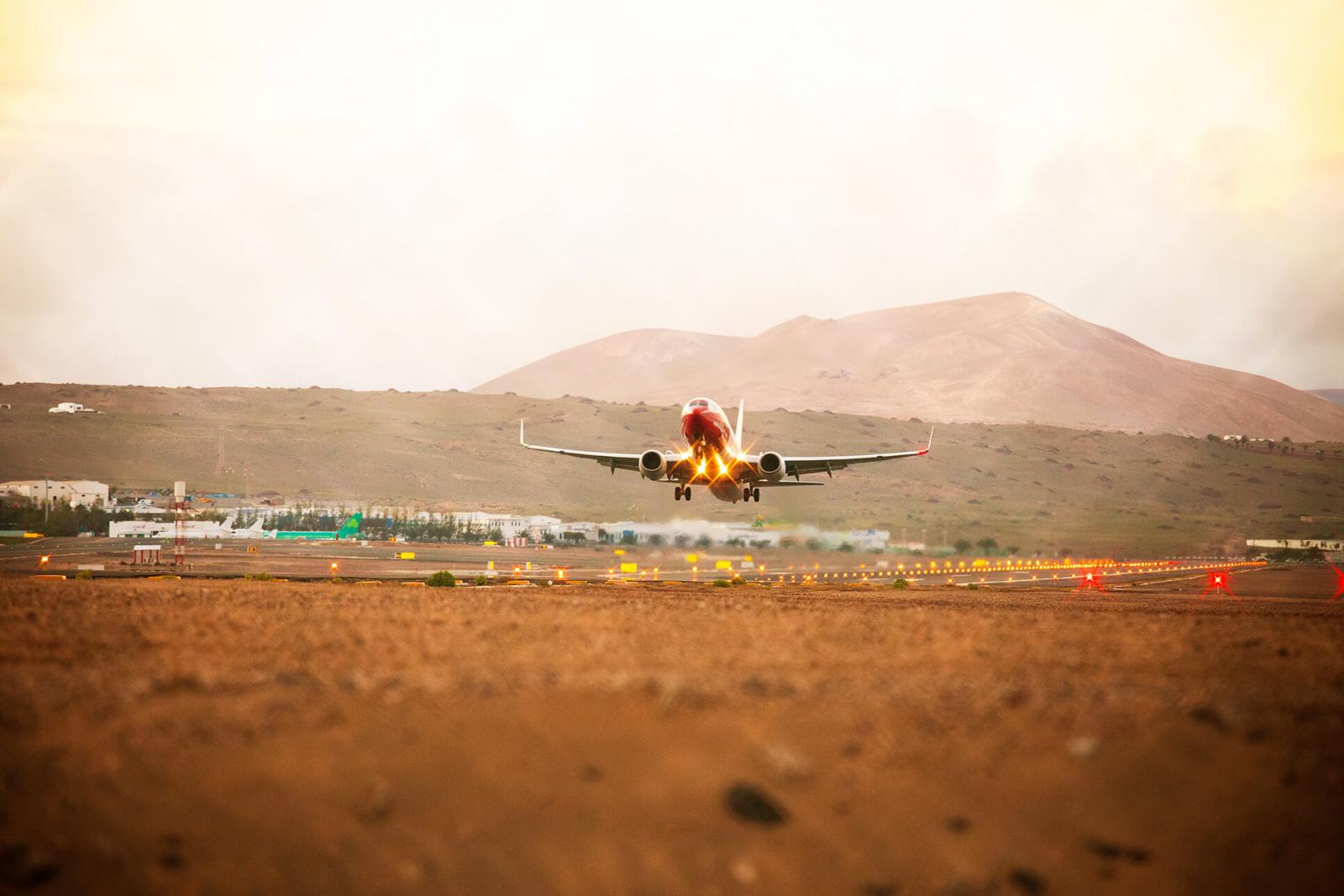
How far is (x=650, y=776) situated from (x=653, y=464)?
40149mm

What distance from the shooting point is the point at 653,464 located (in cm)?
5022

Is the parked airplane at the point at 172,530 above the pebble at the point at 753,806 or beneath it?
beneath

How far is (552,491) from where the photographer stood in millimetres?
181750

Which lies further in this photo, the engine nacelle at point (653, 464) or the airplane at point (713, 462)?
the engine nacelle at point (653, 464)

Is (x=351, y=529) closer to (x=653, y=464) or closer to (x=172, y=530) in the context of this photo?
(x=172, y=530)

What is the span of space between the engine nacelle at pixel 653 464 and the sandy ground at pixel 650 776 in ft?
113

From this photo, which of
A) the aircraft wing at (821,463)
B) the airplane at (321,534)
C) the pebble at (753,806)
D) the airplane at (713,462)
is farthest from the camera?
the airplane at (321,534)

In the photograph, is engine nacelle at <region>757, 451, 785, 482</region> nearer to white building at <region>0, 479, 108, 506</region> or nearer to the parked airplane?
the parked airplane

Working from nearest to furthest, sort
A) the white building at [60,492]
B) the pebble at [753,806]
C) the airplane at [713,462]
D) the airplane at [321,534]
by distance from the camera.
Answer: the pebble at [753,806]
the airplane at [713,462]
the airplane at [321,534]
the white building at [60,492]

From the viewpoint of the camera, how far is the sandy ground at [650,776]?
9078 mm

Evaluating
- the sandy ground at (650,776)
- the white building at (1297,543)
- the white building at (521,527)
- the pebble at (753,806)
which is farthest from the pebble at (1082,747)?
the white building at (1297,543)

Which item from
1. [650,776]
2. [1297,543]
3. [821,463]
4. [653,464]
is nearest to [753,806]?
[650,776]

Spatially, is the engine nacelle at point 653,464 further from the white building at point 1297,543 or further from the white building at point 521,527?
the white building at point 1297,543

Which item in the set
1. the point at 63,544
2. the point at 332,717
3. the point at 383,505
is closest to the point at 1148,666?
the point at 332,717
